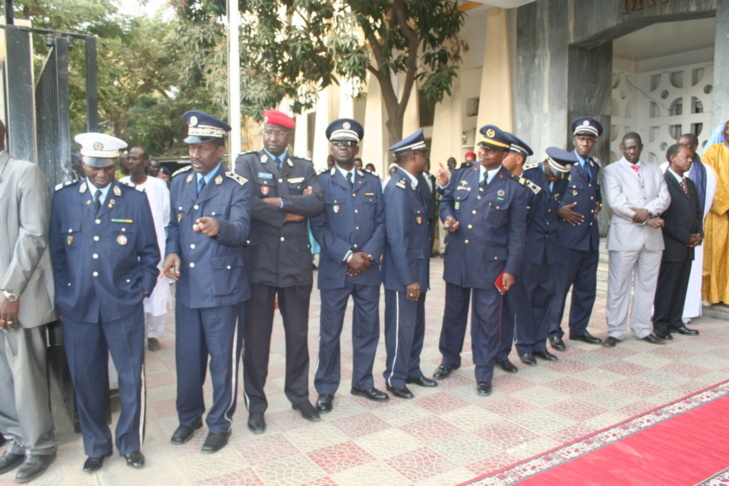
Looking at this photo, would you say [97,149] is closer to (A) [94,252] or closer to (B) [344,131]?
(A) [94,252]

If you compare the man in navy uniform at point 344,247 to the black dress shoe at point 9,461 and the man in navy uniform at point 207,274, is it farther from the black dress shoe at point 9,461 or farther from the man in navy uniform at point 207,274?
the black dress shoe at point 9,461

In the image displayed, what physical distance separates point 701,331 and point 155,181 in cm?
565

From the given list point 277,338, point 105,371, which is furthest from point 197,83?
point 105,371

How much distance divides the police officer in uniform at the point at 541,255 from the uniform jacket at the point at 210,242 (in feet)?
8.28

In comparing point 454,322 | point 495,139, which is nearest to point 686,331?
point 454,322

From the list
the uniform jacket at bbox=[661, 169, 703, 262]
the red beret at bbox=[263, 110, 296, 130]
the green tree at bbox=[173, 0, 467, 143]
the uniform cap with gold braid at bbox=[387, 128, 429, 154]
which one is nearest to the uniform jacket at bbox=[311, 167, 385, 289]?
the uniform cap with gold braid at bbox=[387, 128, 429, 154]

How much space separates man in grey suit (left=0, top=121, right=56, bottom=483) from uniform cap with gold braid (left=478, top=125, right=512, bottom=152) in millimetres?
2873

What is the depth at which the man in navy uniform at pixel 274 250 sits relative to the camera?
11.8 feet

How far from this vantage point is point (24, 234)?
295 cm

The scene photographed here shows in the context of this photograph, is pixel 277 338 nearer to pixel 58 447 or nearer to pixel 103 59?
pixel 58 447

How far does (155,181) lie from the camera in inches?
212

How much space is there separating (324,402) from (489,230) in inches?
66.8

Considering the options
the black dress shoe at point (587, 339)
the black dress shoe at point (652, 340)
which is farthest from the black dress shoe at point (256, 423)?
the black dress shoe at point (652, 340)

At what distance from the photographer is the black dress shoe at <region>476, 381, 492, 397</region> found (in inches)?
165
